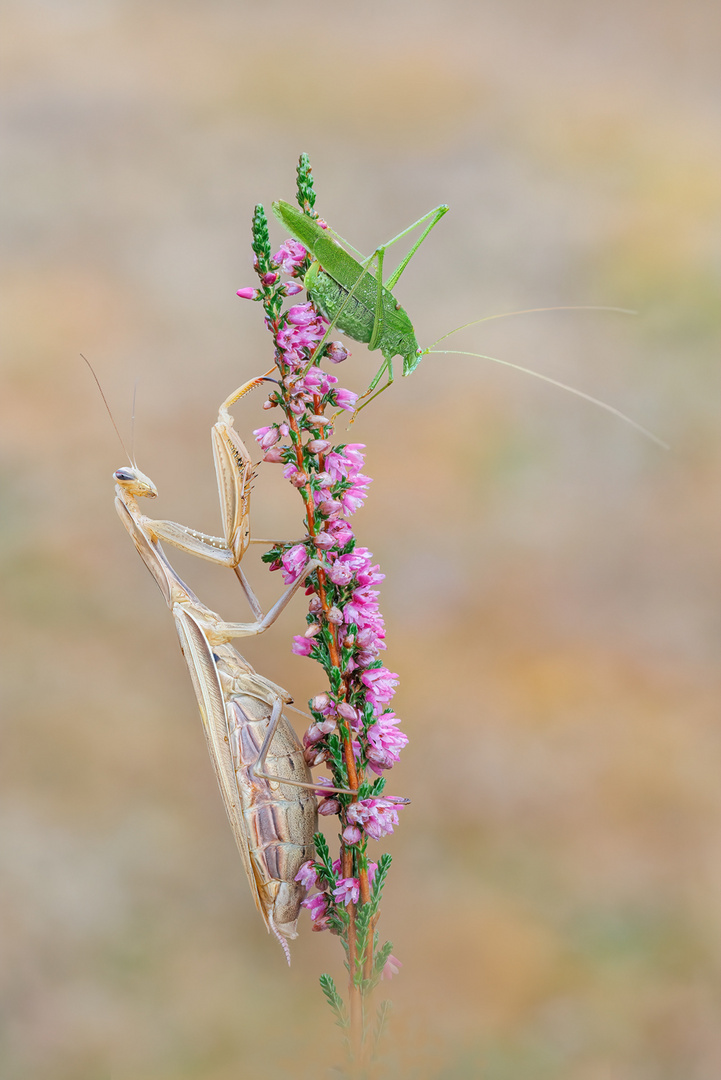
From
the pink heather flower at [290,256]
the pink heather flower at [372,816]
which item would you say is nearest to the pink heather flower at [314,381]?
the pink heather flower at [290,256]

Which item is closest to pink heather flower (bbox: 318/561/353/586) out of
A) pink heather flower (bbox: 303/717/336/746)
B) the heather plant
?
the heather plant

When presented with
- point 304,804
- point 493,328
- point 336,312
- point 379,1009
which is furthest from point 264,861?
point 493,328

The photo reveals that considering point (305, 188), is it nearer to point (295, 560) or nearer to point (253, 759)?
point (295, 560)

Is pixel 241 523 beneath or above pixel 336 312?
beneath

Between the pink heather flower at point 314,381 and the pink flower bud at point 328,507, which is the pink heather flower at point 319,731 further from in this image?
the pink heather flower at point 314,381

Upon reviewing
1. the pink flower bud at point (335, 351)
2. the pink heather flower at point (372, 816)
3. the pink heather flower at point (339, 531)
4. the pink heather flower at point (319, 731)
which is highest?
the pink flower bud at point (335, 351)

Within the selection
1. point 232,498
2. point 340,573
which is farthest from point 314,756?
point 232,498

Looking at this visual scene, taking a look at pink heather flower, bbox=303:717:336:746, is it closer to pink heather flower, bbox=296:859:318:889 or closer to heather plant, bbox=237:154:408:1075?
heather plant, bbox=237:154:408:1075

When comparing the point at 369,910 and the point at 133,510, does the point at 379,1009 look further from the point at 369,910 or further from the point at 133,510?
the point at 133,510
